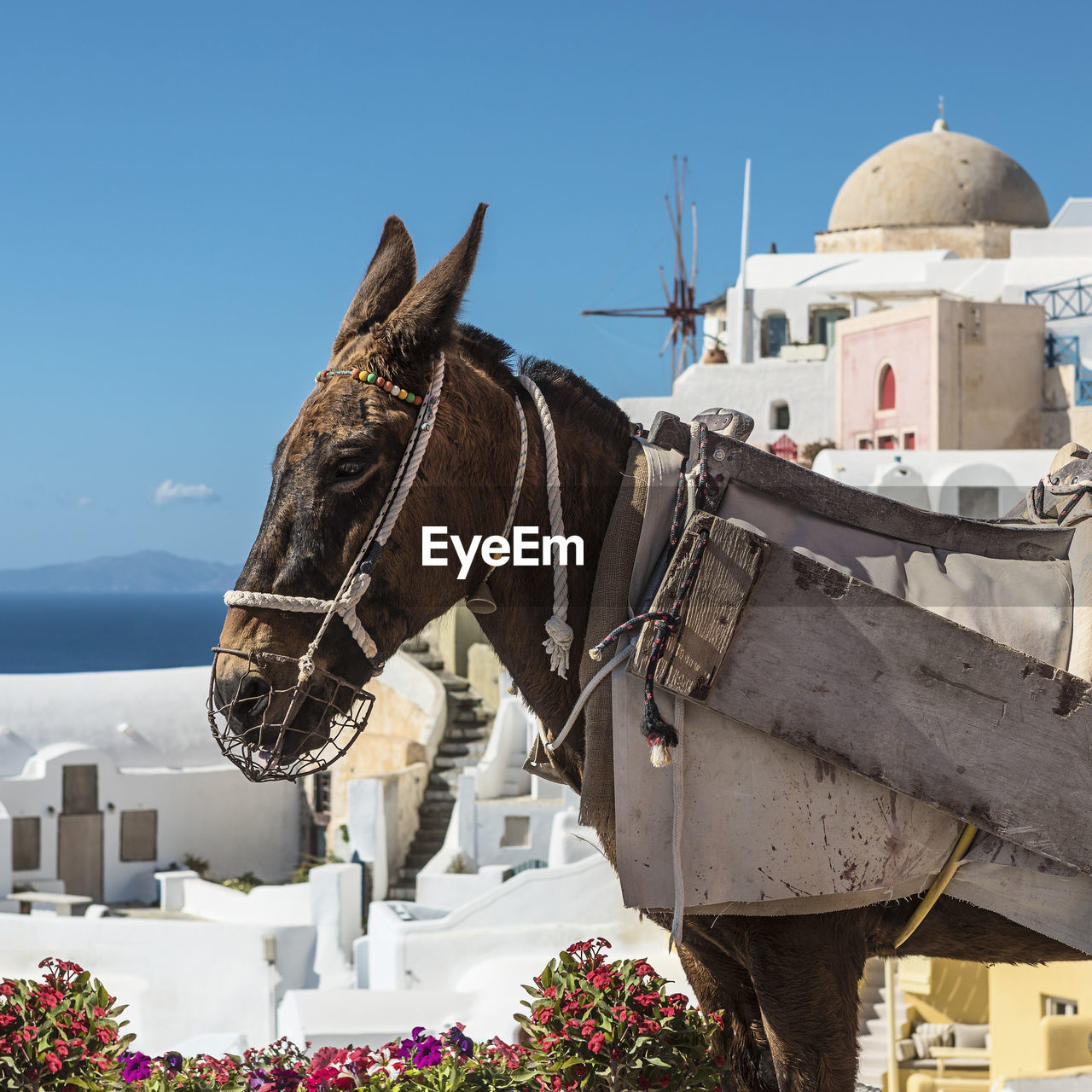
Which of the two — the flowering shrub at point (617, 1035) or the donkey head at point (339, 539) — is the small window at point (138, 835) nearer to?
the flowering shrub at point (617, 1035)

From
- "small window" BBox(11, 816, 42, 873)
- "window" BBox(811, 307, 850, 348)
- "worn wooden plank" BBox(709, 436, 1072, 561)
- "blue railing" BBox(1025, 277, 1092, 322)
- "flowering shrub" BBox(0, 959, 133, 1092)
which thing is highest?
"window" BBox(811, 307, 850, 348)

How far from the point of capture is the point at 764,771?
247 cm

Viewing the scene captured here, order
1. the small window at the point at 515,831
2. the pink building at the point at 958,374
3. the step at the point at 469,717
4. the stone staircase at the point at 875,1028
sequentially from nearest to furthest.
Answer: the stone staircase at the point at 875,1028 < the small window at the point at 515,831 < the pink building at the point at 958,374 < the step at the point at 469,717

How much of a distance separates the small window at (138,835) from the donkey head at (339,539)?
28835mm

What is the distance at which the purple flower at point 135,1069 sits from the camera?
379 centimetres

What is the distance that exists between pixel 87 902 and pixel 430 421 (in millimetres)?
26385

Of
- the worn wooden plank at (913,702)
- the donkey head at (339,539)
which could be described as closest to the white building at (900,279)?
the worn wooden plank at (913,702)

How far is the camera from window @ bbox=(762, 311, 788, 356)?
33562 mm

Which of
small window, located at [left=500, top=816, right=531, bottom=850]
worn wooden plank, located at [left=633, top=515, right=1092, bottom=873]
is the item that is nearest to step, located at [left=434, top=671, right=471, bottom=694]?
small window, located at [left=500, top=816, right=531, bottom=850]

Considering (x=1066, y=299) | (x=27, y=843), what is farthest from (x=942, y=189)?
(x=27, y=843)

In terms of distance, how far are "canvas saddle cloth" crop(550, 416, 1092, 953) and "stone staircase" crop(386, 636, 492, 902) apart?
23433 mm

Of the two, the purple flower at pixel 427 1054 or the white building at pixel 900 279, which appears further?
the white building at pixel 900 279

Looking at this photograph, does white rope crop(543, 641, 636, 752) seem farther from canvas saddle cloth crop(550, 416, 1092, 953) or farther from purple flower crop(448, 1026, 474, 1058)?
purple flower crop(448, 1026, 474, 1058)

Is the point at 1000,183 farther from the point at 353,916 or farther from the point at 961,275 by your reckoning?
the point at 353,916
